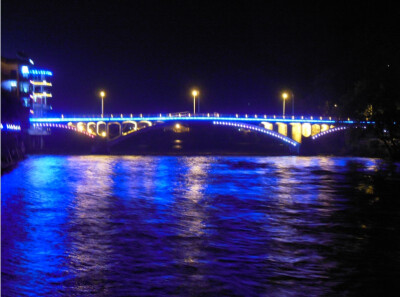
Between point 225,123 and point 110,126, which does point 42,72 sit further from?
point 225,123

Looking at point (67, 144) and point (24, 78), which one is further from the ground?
point (24, 78)

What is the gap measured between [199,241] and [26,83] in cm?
9117

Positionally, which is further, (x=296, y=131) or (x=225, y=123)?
(x=296, y=131)

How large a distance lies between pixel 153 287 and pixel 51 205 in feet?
45.6

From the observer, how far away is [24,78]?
3895 inches

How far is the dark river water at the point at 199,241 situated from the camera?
1143 cm

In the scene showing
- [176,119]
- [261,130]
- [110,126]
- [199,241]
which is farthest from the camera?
[110,126]

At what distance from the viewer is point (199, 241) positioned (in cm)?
1580

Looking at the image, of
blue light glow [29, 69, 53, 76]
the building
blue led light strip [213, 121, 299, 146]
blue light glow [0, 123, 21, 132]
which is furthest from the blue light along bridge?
blue light glow [29, 69, 53, 76]

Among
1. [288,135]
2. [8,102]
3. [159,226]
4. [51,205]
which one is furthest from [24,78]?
[159,226]

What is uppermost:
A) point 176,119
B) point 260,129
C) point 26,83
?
point 26,83

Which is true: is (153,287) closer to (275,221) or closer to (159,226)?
(159,226)

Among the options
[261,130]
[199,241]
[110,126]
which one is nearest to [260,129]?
[261,130]

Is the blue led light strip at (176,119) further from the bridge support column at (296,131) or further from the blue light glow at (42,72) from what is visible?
the blue light glow at (42,72)
